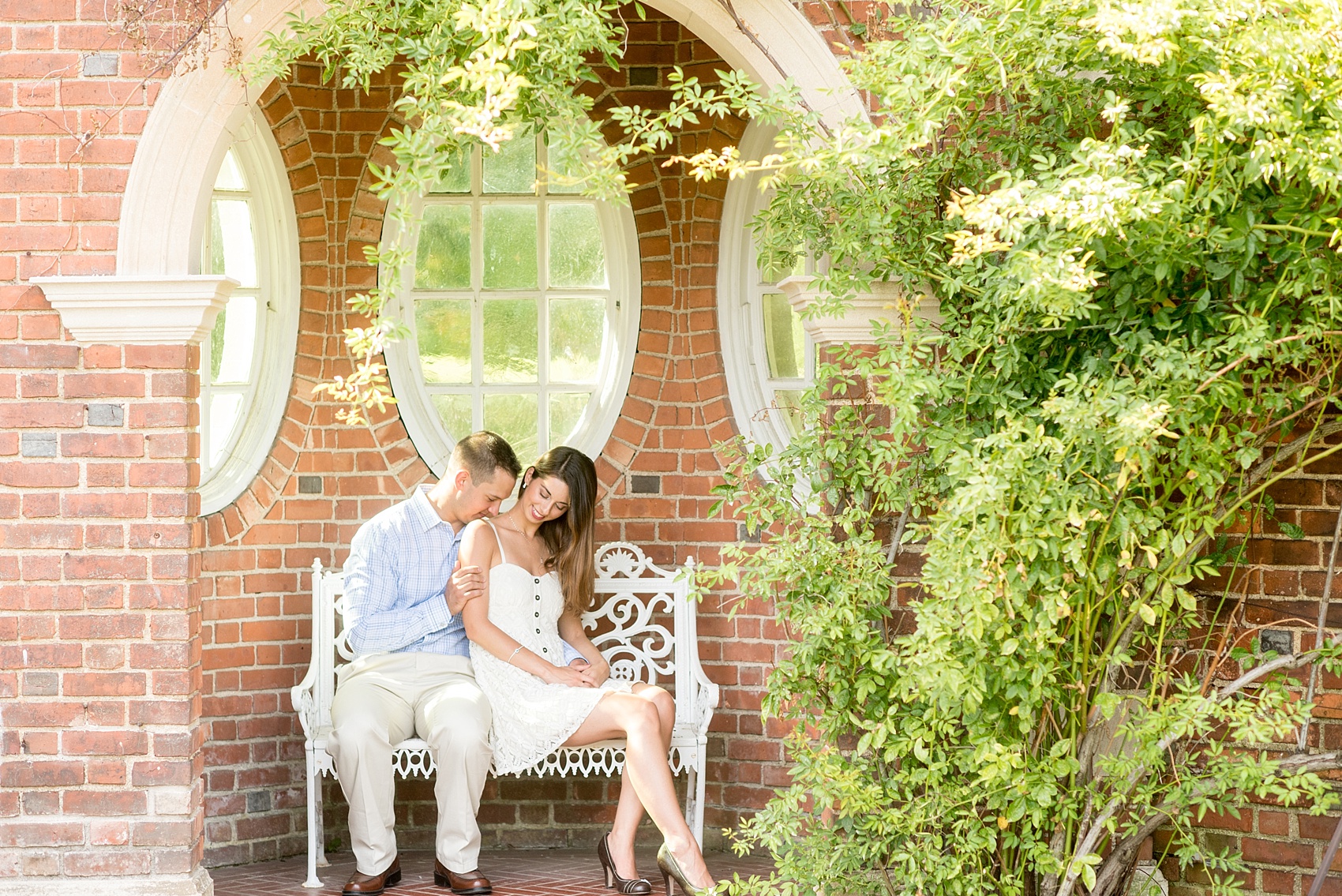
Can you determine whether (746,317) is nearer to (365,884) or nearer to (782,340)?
(782,340)

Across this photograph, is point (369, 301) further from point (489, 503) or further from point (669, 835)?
point (669, 835)

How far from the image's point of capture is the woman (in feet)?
14.1

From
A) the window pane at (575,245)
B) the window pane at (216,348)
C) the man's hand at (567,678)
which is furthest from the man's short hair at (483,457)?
the window pane at (216,348)

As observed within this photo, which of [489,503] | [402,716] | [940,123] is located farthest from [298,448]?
[940,123]

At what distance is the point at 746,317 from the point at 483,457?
1291 millimetres

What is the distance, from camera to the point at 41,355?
3.92 meters

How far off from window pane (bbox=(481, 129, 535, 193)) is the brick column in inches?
70.2

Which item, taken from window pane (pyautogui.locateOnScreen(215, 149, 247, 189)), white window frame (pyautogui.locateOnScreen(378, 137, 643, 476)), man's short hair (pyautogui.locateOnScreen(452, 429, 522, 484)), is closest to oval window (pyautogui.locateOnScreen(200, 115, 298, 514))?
window pane (pyautogui.locateOnScreen(215, 149, 247, 189))

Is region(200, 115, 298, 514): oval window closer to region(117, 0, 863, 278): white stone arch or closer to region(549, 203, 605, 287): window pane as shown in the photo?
region(549, 203, 605, 287): window pane

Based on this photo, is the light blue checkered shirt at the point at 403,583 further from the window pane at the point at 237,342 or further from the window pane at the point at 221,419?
the window pane at the point at 237,342

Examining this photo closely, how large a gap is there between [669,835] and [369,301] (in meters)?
1.91

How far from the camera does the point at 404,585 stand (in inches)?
186

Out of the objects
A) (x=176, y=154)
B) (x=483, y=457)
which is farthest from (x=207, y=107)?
(x=483, y=457)

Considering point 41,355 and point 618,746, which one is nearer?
point 41,355
